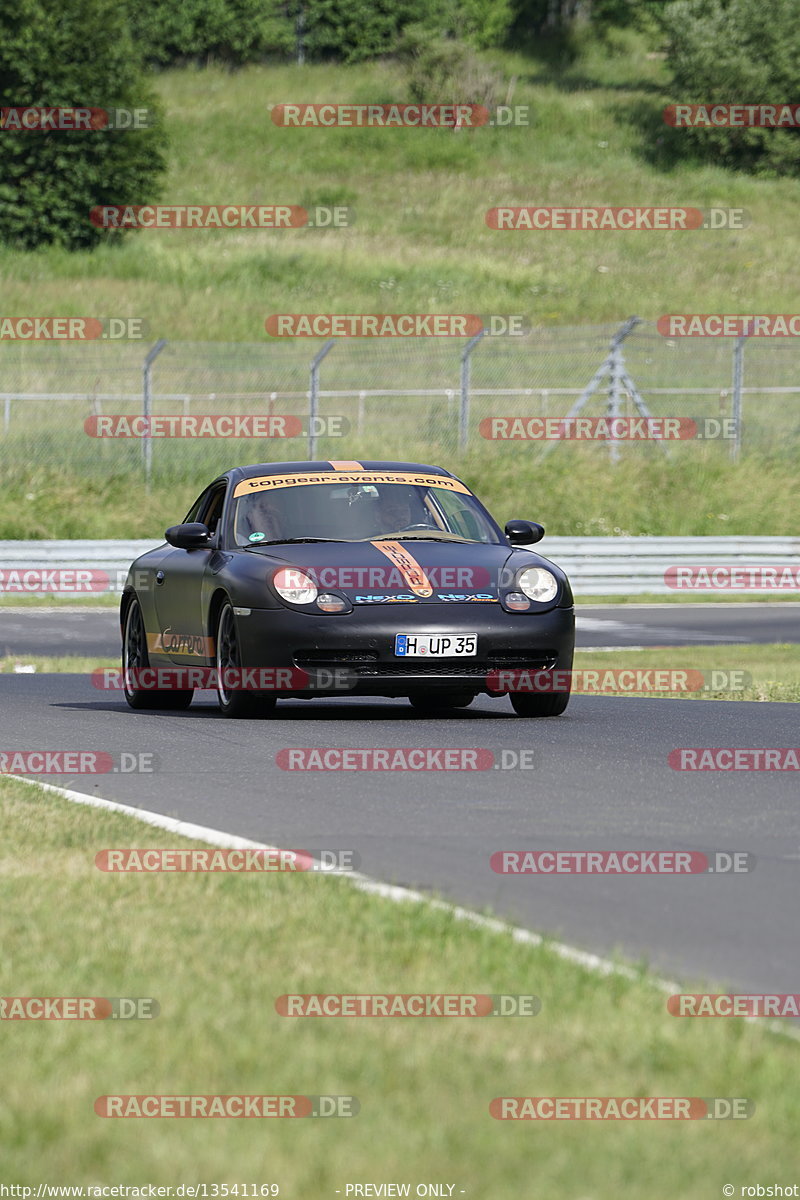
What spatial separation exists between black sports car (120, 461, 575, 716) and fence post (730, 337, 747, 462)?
63.0ft

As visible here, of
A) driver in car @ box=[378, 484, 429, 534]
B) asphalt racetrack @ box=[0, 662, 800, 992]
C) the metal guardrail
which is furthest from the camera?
the metal guardrail

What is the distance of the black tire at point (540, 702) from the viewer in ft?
38.7

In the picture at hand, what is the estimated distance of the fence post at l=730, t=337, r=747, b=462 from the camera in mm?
31250

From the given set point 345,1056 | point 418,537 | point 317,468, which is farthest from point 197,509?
point 345,1056

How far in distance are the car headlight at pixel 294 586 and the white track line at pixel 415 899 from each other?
2746 millimetres

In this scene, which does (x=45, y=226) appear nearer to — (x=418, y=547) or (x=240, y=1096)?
(x=418, y=547)

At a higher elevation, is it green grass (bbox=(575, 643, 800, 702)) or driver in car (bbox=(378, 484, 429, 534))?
driver in car (bbox=(378, 484, 429, 534))

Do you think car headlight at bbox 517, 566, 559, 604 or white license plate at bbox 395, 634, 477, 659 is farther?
car headlight at bbox 517, 566, 559, 604

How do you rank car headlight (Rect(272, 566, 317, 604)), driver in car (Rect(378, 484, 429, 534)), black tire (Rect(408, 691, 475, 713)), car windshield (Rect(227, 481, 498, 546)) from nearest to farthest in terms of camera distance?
car headlight (Rect(272, 566, 317, 604)), car windshield (Rect(227, 481, 498, 546)), driver in car (Rect(378, 484, 429, 534)), black tire (Rect(408, 691, 475, 713))

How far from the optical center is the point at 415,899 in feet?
19.0

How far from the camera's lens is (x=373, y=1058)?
4117mm

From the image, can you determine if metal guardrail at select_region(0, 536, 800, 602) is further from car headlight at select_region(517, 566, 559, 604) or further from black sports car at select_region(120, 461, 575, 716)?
car headlight at select_region(517, 566, 559, 604)

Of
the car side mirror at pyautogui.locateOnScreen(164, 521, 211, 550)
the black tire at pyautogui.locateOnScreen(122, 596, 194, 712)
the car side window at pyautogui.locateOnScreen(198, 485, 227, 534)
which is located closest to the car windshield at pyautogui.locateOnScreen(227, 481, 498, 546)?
the car side mirror at pyautogui.locateOnScreen(164, 521, 211, 550)

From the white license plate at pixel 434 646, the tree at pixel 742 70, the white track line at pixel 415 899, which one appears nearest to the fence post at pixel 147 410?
the white license plate at pixel 434 646
